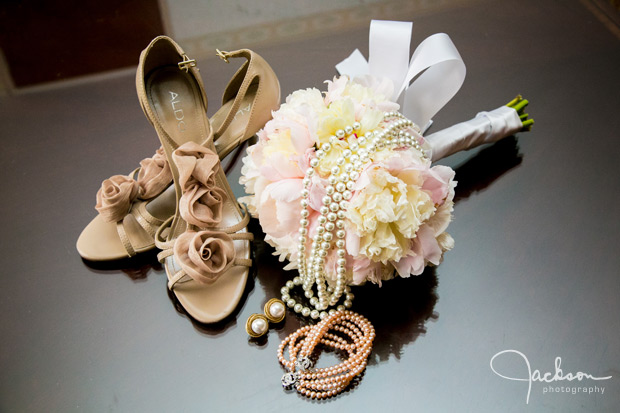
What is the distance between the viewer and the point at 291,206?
67cm

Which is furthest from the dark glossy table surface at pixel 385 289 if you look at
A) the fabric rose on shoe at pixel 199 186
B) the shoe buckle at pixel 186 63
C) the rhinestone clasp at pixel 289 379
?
the shoe buckle at pixel 186 63

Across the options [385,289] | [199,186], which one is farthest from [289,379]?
[199,186]

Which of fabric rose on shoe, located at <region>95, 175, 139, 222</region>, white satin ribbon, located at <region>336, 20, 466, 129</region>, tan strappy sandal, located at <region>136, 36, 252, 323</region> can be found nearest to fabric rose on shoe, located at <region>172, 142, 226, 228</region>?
tan strappy sandal, located at <region>136, 36, 252, 323</region>

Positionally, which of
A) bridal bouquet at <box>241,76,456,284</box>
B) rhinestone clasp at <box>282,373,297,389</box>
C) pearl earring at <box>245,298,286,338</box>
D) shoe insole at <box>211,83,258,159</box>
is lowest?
rhinestone clasp at <box>282,373,297,389</box>

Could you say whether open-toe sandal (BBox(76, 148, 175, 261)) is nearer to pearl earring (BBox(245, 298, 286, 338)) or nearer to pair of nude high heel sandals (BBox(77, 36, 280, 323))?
pair of nude high heel sandals (BBox(77, 36, 280, 323))

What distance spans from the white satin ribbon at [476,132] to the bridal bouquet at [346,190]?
14 centimetres

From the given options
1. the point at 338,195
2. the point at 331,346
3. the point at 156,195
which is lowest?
the point at 331,346

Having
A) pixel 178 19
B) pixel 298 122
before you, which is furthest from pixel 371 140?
pixel 178 19

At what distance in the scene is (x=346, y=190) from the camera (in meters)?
0.66

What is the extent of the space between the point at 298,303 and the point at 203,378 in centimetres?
17

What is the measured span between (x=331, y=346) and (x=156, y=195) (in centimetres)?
39

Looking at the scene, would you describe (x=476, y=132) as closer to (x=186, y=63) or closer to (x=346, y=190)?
(x=346, y=190)

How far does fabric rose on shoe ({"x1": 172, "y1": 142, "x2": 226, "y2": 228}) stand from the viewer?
29.5 inches

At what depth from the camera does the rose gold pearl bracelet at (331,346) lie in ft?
2.26
